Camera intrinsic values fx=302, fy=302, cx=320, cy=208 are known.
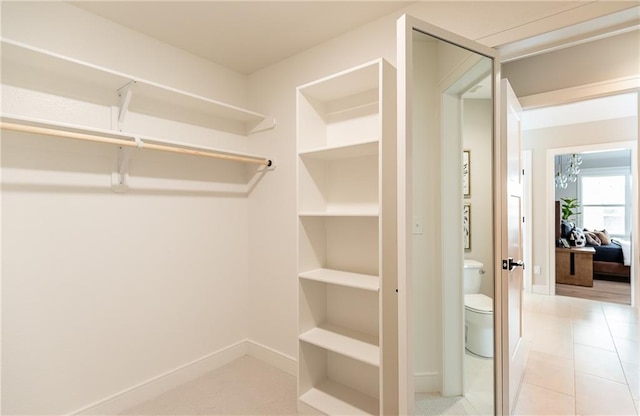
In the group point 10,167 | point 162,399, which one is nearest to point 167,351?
point 162,399

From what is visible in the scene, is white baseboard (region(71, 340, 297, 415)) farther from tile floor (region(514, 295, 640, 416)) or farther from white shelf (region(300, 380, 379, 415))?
tile floor (region(514, 295, 640, 416))

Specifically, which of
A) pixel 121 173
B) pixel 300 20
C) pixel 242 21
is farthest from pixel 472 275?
pixel 121 173

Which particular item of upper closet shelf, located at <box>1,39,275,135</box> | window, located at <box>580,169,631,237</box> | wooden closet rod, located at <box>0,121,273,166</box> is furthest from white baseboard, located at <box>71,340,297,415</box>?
window, located at <box>580,169,631,237</box>

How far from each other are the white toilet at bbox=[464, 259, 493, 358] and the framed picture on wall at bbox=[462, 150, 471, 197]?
393 millimetres

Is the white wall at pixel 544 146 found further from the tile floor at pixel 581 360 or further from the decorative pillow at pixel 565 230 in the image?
the decorative pillow at pixel 565 230

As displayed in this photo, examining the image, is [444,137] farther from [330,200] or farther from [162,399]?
[162,399]

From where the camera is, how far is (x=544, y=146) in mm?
4695

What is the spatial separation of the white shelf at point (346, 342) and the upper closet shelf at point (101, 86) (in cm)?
173

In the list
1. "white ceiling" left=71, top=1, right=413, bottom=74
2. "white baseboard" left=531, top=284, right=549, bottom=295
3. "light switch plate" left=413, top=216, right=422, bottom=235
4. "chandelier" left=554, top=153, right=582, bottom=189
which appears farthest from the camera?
"chandelier" left=554, top=153, right=582, bottom=189

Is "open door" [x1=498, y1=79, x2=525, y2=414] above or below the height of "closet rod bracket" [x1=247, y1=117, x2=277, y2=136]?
below

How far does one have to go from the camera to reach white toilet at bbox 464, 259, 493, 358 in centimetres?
171

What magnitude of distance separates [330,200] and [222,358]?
167 cm

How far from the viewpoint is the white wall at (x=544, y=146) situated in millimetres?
4273

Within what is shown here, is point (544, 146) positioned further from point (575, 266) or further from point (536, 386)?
point (536, 386)
